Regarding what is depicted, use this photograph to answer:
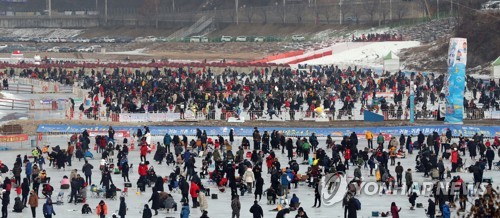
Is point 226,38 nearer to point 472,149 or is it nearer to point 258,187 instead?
point 472,149

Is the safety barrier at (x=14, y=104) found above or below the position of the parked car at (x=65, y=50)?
below

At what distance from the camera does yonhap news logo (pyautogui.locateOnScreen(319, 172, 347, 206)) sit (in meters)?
35.2

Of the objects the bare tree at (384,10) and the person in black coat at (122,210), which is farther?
the bare tree at (384,10)

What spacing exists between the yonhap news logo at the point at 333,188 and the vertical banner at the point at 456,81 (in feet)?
38.4

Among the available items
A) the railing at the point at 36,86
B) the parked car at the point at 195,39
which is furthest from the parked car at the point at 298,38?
the railing at the point at 36,86

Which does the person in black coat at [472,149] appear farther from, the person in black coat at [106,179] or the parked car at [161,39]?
the parked car at [161,39]

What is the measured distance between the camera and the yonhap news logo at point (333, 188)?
35250 millimetres

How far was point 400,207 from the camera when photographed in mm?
34000

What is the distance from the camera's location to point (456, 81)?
48.2m

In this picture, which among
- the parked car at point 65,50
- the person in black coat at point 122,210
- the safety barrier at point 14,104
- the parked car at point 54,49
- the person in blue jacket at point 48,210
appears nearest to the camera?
the person in blue jacket at point 48,210

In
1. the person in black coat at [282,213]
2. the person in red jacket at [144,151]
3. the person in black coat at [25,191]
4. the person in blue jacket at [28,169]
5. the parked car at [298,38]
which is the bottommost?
the person in black coat at [282,213]

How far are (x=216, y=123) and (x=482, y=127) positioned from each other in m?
9.63

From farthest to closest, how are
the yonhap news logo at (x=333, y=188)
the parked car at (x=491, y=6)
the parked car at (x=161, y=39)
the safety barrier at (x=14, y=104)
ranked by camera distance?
the parked car at (x=161, y=39)
the parked car at (x=491, y=6)
the safety barrier at (x=14, y=104)
the yonhap news logo at (x=333, y=188)

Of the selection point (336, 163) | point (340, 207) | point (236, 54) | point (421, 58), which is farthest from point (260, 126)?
point (236, 54)
